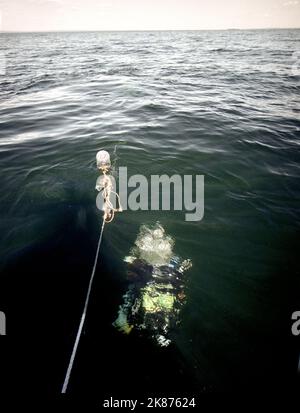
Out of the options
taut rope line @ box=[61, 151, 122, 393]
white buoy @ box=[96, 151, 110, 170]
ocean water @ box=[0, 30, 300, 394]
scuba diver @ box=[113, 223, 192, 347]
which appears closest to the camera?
taut rope line @ box=[61, 151, 122, 393]

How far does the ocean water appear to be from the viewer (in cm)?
387

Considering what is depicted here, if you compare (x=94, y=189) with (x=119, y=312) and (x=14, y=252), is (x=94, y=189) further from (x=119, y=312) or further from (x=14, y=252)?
(x=119, y=312)

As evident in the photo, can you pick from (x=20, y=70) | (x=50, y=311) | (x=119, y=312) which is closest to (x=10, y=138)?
(x=50, y=311)

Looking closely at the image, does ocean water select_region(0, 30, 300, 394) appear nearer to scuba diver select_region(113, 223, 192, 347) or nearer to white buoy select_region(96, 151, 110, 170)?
scuba diver select_region(113, 223, 192, 347)

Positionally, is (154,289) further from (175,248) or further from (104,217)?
(104,217)

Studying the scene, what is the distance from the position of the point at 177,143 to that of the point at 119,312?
740cm

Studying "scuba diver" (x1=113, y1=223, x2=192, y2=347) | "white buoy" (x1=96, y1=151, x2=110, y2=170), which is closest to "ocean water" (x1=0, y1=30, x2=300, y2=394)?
"scuba diver" (x1=113, y1=223, x2=192, y2=347)

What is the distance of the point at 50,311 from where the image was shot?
4531mm

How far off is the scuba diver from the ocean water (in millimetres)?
166

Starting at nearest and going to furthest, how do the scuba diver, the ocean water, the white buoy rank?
the ocean water, the scuba diver, the white buoy

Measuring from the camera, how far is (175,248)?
227 inches

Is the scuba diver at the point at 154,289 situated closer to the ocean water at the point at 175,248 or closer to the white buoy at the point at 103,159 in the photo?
the ocean water at the point at 175,248

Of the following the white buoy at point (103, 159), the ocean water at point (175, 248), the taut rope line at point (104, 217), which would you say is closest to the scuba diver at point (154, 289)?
the ocean water at point (175, 248)
